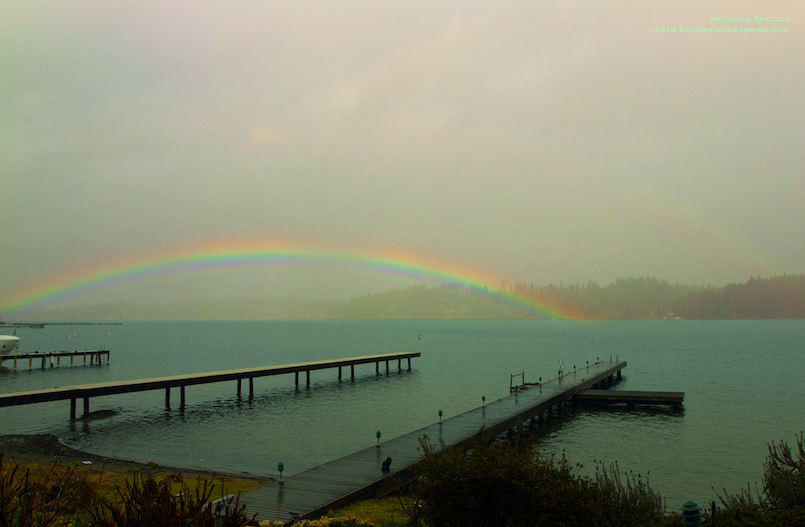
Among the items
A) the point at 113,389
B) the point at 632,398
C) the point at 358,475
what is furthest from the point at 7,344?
the point at 632,398

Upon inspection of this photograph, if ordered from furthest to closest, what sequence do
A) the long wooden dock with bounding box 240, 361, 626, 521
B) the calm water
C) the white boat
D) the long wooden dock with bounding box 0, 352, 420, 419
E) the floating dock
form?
1. the white boat
2. the floating dock
3. the long wooden dock with bounding box 0, 352, 420, 419
4. the calm water
5. the long wooden dock with bounding box 240, 361, 626, 521

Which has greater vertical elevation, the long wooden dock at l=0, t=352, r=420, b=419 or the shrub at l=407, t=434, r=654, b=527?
the shrub at l=407, t=434, r=654, b=527

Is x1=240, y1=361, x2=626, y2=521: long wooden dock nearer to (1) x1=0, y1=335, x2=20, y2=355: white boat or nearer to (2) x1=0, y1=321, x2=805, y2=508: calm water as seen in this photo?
(2) x1=0, y1=321, x2=805, y2=508: calm water

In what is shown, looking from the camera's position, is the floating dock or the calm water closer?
the calm water

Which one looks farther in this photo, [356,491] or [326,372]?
[326,372]

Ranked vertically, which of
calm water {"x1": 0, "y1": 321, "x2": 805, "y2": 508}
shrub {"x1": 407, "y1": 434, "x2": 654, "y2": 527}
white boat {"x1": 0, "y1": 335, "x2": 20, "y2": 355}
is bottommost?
calm water {"x1": 0, "y1": 321, "x2": 805, "y2": 508}

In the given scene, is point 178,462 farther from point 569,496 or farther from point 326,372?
point 326,372

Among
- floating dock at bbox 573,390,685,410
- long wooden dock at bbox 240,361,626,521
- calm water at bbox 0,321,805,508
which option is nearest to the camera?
long wooden dock at bbox 240,361,626,521

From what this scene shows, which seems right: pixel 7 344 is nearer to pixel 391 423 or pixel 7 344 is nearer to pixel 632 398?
pixel 391 423

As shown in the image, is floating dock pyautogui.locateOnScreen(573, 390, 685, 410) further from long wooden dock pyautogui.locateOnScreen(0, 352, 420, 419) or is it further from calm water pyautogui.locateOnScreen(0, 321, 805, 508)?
long wooden dock pyautogui.locateOnScreen(0, 352, 420, 419)

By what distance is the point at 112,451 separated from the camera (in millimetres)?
25641

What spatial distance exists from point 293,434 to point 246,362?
5742cm

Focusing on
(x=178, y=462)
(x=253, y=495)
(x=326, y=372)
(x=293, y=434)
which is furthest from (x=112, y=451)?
(x=326, y=372)

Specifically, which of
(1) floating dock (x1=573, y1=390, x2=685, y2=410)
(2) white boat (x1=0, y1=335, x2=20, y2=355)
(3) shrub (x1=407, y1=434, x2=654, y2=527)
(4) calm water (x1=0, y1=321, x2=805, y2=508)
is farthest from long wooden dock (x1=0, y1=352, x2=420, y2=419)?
(2) white boat (x1=0, y1=335, x2=20, y2=355)
